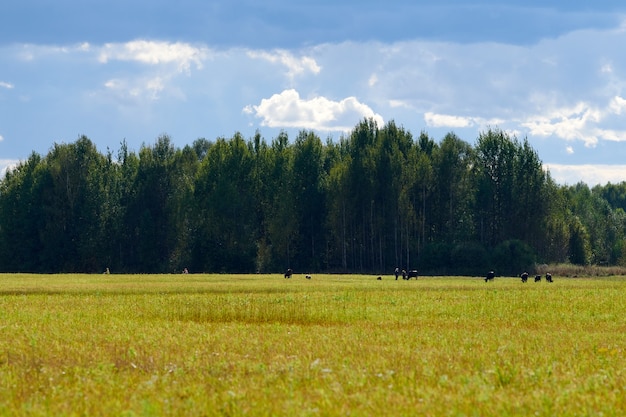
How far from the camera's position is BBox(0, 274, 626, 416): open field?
40.7 ft

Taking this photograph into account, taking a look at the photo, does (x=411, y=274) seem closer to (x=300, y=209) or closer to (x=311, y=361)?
(x=300, y=209)

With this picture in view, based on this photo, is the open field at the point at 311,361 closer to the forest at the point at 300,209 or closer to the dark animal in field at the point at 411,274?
the dark animal in field at the point at 411,274

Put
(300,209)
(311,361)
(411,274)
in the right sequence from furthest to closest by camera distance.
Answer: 1. (300,209)
2. (411,274)
3. (311,361)

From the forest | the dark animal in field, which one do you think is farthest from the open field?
the forest

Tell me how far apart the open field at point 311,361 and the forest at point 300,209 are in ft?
220

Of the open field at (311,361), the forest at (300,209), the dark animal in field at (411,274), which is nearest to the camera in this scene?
the open field at (311,361)

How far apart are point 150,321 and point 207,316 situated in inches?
108

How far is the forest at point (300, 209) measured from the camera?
99.9 metres

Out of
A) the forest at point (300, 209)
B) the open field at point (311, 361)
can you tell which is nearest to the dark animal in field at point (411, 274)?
the forest at point (300, 209)

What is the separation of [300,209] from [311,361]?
8861 cm

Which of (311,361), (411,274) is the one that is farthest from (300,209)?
(311,361)

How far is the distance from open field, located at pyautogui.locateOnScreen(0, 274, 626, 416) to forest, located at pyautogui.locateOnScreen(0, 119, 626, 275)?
67.2 m

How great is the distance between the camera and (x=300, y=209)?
10512 centimetres

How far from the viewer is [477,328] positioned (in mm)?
24062
